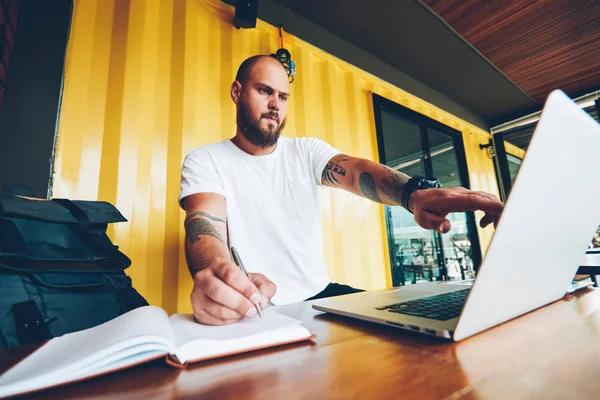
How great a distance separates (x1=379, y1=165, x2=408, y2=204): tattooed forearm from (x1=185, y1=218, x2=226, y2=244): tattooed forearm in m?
0.65

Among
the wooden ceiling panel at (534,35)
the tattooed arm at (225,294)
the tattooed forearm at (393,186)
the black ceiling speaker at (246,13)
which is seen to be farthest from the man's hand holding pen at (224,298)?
the wooden ceiling panel at (534,35)

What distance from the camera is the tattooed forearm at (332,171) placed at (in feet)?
4.62

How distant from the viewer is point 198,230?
0.94 meters

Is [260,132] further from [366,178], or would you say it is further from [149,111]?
[149,111]

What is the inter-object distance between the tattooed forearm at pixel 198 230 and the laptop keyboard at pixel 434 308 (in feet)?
1.84

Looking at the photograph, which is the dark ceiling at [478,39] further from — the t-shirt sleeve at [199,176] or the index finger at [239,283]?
the index finger at [239,283]

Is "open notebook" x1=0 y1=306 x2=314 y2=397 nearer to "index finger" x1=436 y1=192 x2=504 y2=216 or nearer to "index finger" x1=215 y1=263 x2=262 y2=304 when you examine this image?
"index finger" x1=215 y1=263 x2=262 y2=304

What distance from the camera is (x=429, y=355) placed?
36 cm

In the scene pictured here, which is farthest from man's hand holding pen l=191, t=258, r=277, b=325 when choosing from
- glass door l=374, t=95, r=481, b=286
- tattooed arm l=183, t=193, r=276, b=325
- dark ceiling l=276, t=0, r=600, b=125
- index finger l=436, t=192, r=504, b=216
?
dark ceiling l=276, t=0, r=600, b=125

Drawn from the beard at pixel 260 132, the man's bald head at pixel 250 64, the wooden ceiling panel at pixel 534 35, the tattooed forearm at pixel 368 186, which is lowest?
the tattooed forearm at pixel 368 186

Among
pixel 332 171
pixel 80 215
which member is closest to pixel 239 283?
pixel 80 215

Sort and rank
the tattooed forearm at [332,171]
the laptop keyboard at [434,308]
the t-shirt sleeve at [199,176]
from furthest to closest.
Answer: the tattooed forearm at [332,171] < the t-shirt sleeve at [199,176] < the laptop keyboard at [434,308]

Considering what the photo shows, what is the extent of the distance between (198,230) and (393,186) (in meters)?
0.74

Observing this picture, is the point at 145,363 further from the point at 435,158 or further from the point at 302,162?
the point at 435,158
